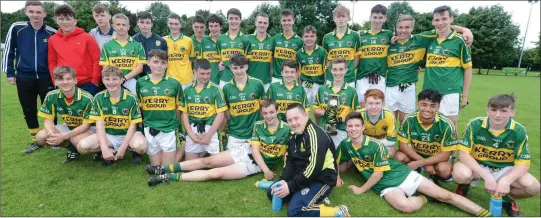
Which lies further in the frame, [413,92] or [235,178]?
[413,92]

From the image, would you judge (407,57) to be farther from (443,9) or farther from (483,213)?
(483,213)

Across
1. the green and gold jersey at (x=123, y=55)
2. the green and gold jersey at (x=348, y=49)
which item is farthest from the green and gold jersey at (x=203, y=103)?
the green and gold jersey at (x=348, y=49)

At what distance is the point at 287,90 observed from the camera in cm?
479

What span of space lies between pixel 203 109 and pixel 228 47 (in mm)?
1649

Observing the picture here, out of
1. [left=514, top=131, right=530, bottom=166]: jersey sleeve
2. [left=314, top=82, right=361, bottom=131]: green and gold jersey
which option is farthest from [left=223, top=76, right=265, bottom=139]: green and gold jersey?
[left=514, top=131, right=530, bottom=166]: jersey sleeve

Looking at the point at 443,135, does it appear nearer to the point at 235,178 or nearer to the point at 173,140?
the point at 235,178

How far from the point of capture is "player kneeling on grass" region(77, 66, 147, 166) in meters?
4.29

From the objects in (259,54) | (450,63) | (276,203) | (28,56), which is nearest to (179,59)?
(259,54)

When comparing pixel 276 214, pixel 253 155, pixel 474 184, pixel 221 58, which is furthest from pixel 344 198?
pixel 221 58

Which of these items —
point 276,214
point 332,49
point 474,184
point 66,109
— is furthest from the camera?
point 332,49

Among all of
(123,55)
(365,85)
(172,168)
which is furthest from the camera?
(365,85)

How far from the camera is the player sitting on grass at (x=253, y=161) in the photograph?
4.04 meters

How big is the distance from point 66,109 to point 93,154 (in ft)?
2.55

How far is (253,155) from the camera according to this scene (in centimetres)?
416
